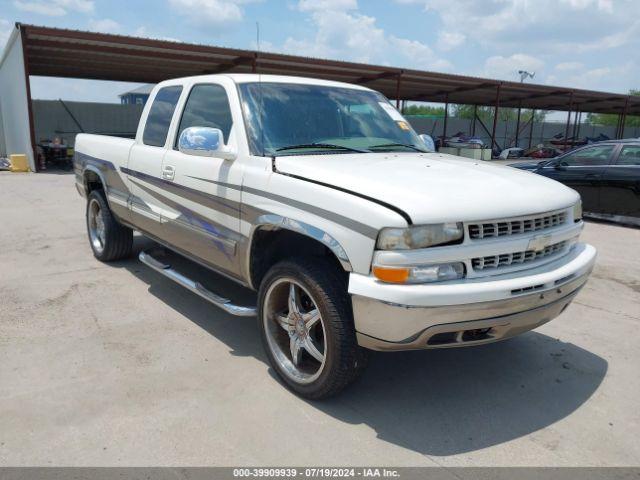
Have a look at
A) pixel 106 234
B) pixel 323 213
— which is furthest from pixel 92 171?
pixel 323 213

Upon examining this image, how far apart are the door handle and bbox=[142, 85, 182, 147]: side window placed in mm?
342

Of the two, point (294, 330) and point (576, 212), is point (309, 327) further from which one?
point (576, 212)

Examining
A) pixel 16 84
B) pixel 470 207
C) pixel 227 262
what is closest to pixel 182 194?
pixel 227 262

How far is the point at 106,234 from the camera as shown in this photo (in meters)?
5.85

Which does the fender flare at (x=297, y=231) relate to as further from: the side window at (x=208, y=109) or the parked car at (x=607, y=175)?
the parked car at (x=607, y=175)

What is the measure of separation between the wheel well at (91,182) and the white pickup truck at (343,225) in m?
1.58

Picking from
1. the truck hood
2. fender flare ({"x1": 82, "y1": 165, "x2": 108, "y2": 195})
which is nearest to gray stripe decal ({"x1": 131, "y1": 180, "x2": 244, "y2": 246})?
the truck hood

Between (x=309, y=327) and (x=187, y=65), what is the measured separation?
20.0 meters

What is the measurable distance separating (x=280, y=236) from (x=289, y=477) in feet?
4.84

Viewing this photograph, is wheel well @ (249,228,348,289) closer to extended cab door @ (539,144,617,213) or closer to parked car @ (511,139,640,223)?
parked car @ (511,139,640,223)

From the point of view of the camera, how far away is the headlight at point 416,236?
2574 millimetres

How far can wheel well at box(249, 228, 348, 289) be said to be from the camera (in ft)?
10.8

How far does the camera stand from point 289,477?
2.50 m

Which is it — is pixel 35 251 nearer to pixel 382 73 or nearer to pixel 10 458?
pixel 10 458
